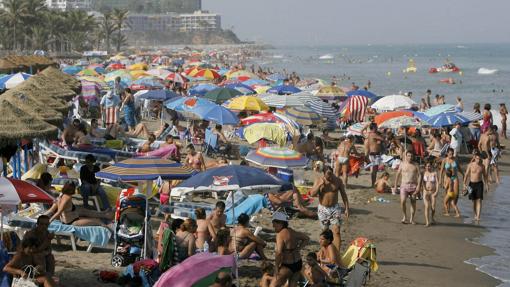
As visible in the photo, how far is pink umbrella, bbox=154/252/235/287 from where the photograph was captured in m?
6.92

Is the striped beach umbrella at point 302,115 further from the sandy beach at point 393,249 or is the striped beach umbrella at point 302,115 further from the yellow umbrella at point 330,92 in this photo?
the yellow umbrella at point 330,92

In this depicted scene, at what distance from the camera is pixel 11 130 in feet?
31.8

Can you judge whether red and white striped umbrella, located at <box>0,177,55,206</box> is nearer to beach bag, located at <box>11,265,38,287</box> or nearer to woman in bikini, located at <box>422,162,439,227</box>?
beach bag, located at <box>11,265,38,287</box>

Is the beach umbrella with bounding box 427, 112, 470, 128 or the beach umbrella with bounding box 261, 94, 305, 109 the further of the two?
the beach umbrella with bounding box 261, 94, 305, 109

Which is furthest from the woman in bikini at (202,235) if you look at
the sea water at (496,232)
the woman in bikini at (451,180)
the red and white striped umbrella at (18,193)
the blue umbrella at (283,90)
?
the blue umbrella at (283,90)

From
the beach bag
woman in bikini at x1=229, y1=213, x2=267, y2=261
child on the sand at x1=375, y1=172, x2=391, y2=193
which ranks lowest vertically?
child on the sand at x1=375, y1=172, x2=391, y2=193

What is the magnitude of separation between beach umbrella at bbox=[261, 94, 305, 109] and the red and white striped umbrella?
12.7 m

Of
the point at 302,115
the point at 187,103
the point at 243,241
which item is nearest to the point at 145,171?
the point at 243,241

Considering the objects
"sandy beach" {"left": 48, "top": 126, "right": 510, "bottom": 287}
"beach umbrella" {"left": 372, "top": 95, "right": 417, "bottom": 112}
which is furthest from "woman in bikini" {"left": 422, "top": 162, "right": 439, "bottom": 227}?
"beach umbrella" {"left": 372, "top": 95, "right": 417, "bottom": 112}

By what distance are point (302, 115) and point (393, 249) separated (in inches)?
314

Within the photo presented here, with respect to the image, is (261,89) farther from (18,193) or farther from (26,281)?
(26,281)

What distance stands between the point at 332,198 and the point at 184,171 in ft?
6.94

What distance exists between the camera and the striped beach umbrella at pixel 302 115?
19469 mm

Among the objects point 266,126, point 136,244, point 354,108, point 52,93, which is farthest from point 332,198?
point 354,108
